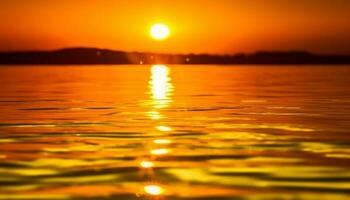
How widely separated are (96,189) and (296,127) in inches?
438

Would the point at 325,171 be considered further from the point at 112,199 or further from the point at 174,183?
the point at 112,199

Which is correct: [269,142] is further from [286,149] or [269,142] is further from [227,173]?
[227,173]

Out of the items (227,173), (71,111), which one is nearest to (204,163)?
(227,173)

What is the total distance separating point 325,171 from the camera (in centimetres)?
1235

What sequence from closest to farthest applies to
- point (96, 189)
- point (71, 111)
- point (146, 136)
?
point (96, 189), point (146, 136), point (71, 111)

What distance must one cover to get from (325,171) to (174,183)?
2921mm

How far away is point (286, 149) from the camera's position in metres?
15.3

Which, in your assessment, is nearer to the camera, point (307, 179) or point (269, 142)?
point (307, 179)

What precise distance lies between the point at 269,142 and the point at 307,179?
5142 millimetres

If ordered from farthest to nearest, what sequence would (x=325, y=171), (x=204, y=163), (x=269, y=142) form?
(x=269, y=142) → (x=204, y=163) → (x=325, y=171)

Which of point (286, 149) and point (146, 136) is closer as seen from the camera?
point (286, 149)

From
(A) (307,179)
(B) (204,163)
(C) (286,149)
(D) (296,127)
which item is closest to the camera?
(A) (307,179)

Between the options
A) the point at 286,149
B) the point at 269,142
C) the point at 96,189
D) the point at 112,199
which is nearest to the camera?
the point at 112,199

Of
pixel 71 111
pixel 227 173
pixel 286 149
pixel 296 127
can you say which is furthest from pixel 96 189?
pixel 71 111
